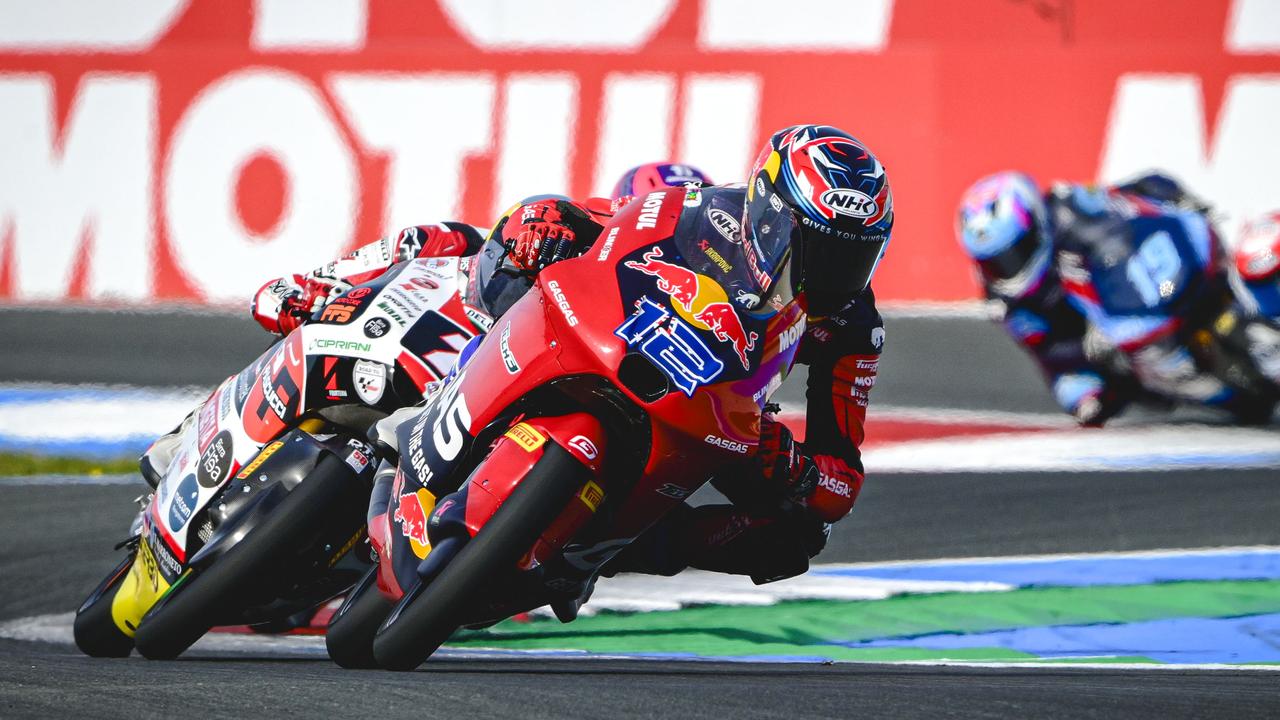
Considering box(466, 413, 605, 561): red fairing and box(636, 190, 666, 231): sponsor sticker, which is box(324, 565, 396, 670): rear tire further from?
box(636, 190, 666, 231): sponsor sticker

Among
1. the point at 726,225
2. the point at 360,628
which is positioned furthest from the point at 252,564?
the point at 726,225

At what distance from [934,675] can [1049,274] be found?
6.30 metres

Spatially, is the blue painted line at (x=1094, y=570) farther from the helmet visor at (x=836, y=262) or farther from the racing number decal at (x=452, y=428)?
the racing number decal at (x=452, y=428)

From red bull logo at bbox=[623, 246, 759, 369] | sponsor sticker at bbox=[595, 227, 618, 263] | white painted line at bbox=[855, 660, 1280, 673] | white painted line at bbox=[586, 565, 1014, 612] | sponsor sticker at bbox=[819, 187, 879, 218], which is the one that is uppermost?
sponsor sticker at bbox=[819, 187, 879, 218]

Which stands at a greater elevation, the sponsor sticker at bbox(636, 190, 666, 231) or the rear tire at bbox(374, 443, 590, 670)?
the sponsor sticker at bbox(636, 190, 666, 231)

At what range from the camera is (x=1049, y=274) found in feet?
32.9

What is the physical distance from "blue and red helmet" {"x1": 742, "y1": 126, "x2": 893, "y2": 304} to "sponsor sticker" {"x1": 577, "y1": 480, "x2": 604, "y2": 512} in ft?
2.00

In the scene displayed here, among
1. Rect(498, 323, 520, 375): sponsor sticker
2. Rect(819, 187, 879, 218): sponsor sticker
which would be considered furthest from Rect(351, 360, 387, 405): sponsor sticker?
Rect(819, 187, 879, 218): sponsor sticker

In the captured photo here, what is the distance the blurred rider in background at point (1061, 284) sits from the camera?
9.80 metres

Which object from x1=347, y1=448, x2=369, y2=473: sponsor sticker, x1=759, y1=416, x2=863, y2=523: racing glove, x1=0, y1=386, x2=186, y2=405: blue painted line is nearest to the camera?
x1=759, y1=416, x2=863, y2=523: racing glove

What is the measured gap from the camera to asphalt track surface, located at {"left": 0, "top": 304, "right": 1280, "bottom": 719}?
3.25 metres

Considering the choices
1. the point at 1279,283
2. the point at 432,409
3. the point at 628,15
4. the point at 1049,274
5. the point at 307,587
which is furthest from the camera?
the point at 628,15

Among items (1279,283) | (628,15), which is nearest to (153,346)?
(628,15)

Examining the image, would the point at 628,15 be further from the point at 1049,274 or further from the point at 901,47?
the point at 1049,274
